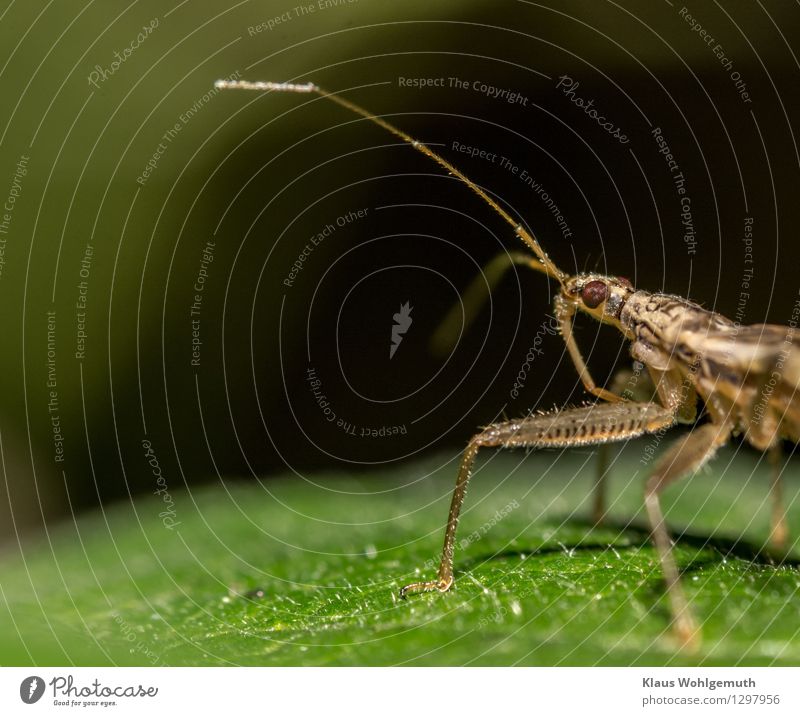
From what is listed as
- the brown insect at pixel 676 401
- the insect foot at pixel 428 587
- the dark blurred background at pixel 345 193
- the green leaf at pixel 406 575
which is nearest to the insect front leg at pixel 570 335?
the brown insect at pixel 676 401

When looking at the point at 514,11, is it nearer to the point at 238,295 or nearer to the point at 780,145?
the point at 780,145

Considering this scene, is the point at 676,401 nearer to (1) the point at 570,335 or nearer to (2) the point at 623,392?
(2) the point at 623,392

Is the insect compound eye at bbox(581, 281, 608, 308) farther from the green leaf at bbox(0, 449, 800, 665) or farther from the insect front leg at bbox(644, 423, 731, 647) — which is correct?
the green leaf at bbox(0, 449, 800, 665)

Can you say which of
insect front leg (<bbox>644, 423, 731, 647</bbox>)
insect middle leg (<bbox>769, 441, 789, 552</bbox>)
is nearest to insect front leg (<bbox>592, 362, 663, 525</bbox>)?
insect front leg (<bbox>644, 423, 731, 647</bbox>)

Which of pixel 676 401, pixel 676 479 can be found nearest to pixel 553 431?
pixel 676 479

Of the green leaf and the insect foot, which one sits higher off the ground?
the insect foot

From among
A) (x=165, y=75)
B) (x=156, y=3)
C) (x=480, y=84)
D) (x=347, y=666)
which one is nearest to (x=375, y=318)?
(x=480, y=84)
